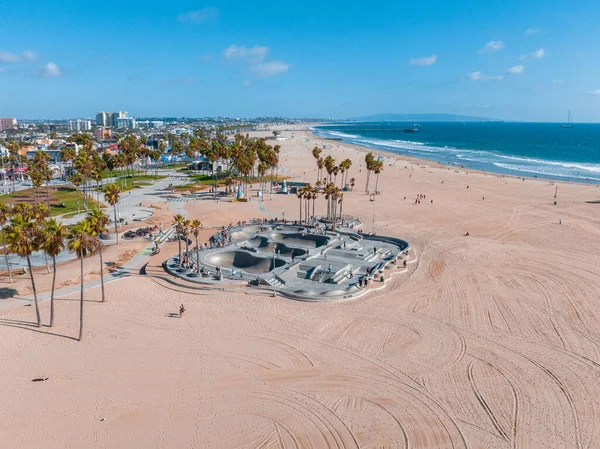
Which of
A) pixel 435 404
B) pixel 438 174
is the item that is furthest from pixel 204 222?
pixel 438 174

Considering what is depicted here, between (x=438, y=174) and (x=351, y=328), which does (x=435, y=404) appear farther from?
(x=438, y=174)

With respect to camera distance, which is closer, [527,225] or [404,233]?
[404,233]

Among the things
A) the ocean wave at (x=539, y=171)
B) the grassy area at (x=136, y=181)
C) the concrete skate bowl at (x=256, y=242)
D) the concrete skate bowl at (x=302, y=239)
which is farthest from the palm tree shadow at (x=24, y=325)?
the ocean wave at (x=539, y=171)

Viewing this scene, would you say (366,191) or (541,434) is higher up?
(366,191)

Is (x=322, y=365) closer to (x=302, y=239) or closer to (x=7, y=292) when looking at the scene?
(x=302, y=239)

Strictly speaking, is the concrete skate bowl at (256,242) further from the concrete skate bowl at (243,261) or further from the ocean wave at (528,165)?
the ocean wave at (528,165)

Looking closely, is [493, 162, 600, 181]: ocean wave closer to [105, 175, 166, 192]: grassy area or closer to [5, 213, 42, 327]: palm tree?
[105, 175, 166, 192]: grassy area
